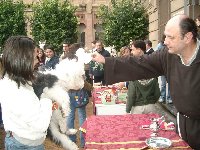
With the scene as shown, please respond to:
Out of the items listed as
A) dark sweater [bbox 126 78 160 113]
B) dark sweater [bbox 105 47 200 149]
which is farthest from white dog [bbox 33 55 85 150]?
dark sweater [bbox 126 78 160 113]

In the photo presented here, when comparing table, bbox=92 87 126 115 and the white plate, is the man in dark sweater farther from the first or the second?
table, bbox=92 87 126 115

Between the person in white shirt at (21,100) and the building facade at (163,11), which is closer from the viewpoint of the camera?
the person in white shirt at (21,100)

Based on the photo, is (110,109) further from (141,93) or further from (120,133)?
(120,133)

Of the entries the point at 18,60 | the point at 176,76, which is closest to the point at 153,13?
the point at 176,76

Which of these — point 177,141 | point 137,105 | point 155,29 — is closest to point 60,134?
point 177,141

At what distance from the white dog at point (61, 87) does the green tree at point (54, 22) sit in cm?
1841

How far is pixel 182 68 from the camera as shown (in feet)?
11.3

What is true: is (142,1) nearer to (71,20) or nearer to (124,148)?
(71,20)

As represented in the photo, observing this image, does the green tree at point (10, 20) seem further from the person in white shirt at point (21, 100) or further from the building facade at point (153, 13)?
the person in white shirt at point (21, 100)

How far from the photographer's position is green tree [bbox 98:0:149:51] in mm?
16422

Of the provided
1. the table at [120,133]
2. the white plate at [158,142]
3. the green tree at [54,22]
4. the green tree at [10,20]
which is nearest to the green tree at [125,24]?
the green tree at [54,22]

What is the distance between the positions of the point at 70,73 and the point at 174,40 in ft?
3.45

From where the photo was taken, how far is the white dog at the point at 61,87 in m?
3.12

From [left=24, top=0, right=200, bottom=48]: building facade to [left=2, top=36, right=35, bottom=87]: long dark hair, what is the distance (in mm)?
6635
